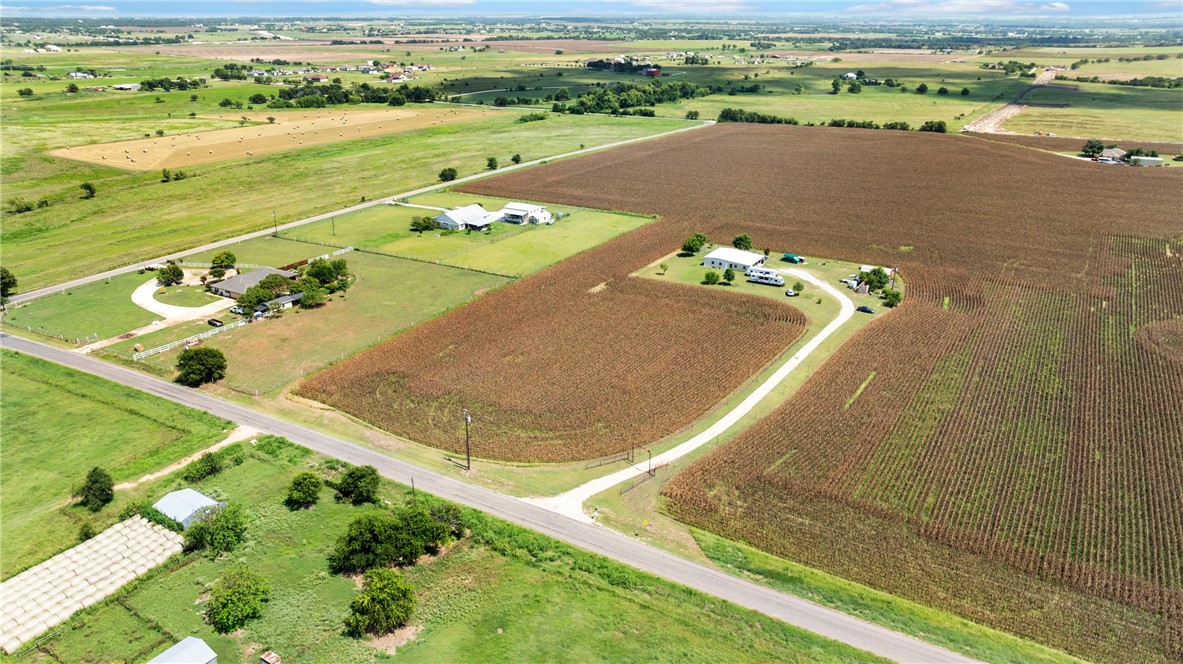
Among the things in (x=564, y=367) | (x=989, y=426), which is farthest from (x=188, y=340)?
(x=989, y=426)

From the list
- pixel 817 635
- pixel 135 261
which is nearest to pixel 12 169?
pixel 135 261

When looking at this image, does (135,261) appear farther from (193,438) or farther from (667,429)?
(667,429)

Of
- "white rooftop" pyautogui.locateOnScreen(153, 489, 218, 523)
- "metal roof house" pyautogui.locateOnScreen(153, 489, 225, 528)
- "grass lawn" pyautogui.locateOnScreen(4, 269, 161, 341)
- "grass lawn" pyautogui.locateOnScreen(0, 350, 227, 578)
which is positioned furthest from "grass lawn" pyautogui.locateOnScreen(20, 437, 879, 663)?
"grass lawn" pyautogui.locateOnScreen(4, 269, 161, 341)

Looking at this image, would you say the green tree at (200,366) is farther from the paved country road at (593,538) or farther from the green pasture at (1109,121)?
the green pasture at (1109,121)

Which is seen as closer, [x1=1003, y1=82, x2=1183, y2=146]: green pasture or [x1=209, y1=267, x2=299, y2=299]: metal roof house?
[x1=209, y1=267, x2=299, y2=299]: metal roof house

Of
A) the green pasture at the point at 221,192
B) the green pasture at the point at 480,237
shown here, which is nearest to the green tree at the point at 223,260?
the green pasture at the point at 480,237

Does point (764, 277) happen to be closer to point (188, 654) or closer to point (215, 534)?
point (215, 534)

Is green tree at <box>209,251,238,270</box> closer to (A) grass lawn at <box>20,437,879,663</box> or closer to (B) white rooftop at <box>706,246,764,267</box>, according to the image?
(A) grass lawn at <box>20,437,879,663</box>
